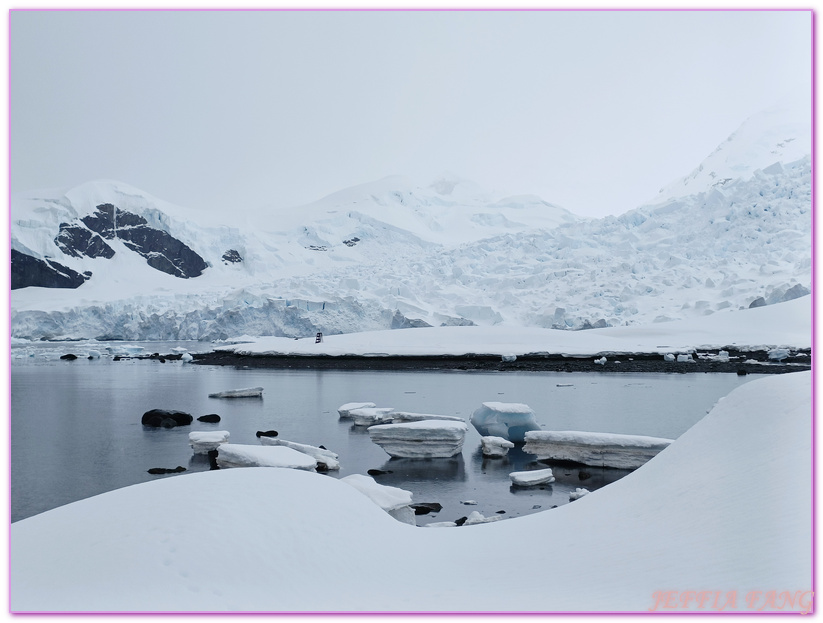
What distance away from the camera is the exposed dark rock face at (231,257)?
125ft

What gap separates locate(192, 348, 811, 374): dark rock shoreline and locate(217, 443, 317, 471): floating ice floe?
12066mm

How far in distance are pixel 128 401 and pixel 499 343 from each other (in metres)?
12.5

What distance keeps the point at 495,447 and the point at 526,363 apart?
1213cm

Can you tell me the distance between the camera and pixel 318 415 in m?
10.3

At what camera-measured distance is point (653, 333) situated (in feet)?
68.7

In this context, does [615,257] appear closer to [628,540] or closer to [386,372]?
[386,372]

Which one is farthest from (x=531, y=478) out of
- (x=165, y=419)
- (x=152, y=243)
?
(x=152, y=243)

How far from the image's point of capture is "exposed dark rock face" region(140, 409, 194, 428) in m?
9.30

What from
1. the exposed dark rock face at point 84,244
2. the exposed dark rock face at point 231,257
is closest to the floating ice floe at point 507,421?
the exposed dark rock face at point 84,244

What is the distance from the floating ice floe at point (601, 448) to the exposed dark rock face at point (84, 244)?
29.1 feet

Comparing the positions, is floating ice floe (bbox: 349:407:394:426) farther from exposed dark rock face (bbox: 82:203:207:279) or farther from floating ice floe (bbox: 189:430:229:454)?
exposed dark rock face (bbox: 82:203:207:279)

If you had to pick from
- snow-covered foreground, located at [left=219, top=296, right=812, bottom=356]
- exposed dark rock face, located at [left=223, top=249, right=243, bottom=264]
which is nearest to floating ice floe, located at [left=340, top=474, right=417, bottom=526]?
snow-covered foreground, located at [left=219, top=296, right=812, bottom=356]

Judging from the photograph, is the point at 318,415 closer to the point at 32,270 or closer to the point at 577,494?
the point at 32,270

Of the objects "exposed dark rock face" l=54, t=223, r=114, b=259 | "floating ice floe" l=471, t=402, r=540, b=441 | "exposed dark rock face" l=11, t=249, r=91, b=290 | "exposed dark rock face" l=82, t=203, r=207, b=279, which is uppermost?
"exposed dark rock face" l=82, t=203, r=207, b=279
